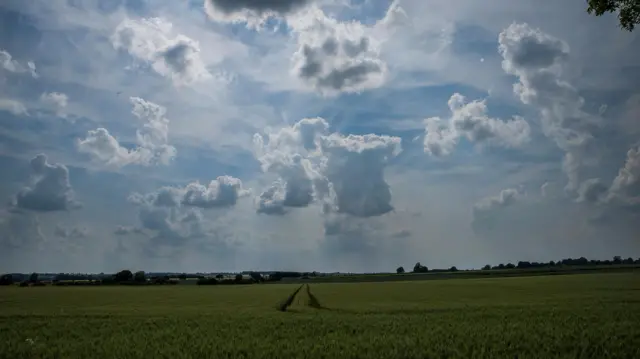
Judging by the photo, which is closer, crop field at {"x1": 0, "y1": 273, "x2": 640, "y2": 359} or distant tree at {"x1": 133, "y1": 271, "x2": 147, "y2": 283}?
crop field at {"x1": 0, "y1": 273, "x2": 640, "y2": 359}

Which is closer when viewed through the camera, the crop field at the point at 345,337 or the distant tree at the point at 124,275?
the crop field at the point at 345,337

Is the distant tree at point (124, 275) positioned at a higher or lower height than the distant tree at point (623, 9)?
lower

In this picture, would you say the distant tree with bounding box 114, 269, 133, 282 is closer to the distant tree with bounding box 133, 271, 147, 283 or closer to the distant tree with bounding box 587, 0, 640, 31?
the distant tree with bounding box 133, 271, 147, 283

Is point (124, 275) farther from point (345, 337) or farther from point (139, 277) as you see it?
point (345, 337)

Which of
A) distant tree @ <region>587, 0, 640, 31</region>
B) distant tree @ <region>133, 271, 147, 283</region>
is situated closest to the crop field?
distant tree @ <region>587, 0, 640, 31</region>

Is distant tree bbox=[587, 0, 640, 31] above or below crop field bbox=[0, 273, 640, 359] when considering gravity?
above

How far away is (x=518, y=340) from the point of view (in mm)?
22047

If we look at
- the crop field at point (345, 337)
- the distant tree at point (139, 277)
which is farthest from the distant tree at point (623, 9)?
the distant tree at point (139, 277)

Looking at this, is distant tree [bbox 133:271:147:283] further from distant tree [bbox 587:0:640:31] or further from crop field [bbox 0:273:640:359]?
distant tree [bbox 587:0:640:31]

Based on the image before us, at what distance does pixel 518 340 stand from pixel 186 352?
14.2 meters

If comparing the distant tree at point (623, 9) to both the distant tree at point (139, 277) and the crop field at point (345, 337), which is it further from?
the distant tree at point (139, 277)

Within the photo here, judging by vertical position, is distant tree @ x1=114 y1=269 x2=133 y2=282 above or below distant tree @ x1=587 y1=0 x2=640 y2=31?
below

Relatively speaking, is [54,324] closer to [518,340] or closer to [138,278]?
[518,340]

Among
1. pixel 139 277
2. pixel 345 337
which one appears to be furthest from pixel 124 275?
pixel 345 337
